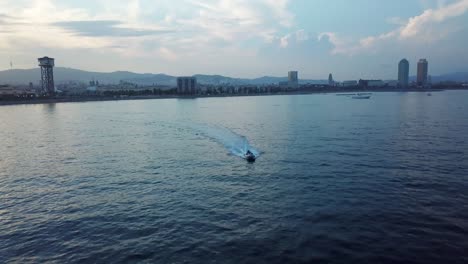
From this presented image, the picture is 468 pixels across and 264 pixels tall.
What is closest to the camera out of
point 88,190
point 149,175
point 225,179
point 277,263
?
point 277,263

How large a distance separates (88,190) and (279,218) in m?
14.2

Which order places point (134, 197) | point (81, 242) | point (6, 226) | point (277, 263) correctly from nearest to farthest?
point (277, 263) < point (81, 242) < point (6, 226) < point (134, 197)

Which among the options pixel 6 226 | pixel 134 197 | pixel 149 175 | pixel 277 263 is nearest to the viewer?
pixel 277 263

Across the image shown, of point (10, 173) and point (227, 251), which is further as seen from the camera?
point (10, 173)

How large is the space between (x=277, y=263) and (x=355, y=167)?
60.5 feet

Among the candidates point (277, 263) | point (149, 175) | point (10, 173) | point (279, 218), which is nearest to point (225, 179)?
point (149, 175)

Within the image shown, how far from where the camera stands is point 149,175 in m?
30.2

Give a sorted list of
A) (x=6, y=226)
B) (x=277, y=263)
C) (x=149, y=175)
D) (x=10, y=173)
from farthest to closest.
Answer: (x=10, y=173), (x=149, y=175), (x=6, y=226), (x=277, y=263)

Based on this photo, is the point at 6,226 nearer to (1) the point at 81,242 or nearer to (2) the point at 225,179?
(1) the point at 81,242

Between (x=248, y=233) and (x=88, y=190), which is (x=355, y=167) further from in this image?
(x=88, y=190)

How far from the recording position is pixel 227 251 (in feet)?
53.0

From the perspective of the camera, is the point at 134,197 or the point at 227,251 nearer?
the point at 227,251

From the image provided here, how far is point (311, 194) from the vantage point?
24125 mm

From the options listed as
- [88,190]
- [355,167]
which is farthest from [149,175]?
[355,167]
